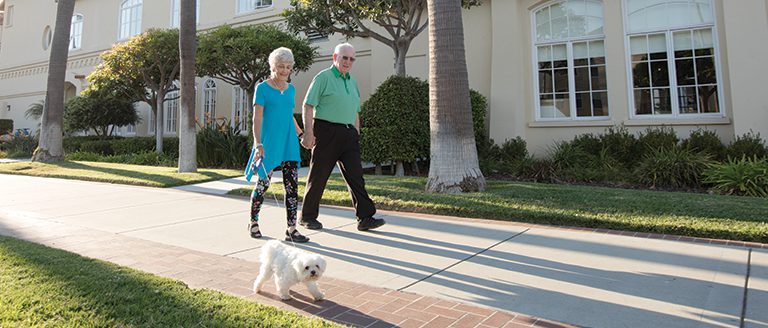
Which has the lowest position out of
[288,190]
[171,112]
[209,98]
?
[288,190]

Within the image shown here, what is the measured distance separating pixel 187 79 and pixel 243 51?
7.65ft

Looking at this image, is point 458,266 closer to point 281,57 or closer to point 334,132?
point 334,132

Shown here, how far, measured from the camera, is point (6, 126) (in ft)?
87.7

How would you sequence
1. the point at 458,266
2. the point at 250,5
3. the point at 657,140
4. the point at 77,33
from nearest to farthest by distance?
1. the point at 458,266
2. the point at 657,140
3. the point at 250,5
4. the point at 77,33

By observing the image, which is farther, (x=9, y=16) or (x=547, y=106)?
(x=9, y=16)

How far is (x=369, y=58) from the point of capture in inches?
622

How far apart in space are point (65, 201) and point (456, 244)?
A: 6.74 m

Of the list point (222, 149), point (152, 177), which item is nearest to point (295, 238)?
point (152, 177)

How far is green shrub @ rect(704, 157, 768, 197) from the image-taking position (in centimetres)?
782

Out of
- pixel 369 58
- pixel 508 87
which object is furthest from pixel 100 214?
pixel 369 58

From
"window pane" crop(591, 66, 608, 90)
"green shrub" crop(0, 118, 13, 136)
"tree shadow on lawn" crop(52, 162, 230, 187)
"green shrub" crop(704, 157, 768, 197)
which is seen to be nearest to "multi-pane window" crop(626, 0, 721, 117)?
"window pane" crop(591, 66, 608, 90)

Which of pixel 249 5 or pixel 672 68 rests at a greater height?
pixel 249 5

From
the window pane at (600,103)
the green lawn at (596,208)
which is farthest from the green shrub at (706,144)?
the green lawn at (596,208)

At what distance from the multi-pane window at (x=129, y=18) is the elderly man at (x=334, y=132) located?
21410mm
